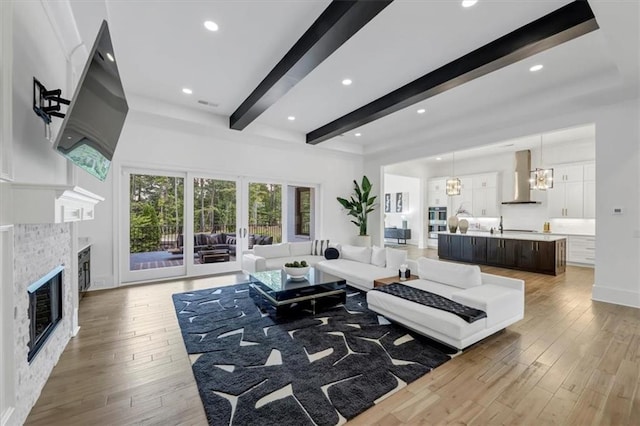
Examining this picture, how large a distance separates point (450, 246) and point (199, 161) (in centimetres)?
705

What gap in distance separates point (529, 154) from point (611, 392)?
25.5 feet

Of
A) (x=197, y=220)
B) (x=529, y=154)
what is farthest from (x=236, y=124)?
(x=529, y=154)

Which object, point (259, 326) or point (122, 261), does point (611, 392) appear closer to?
point (259, 326)

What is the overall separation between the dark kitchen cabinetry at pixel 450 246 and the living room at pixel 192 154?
6.32 feet

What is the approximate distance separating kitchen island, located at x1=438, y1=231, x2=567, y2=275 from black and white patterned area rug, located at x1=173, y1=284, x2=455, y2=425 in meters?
4.98

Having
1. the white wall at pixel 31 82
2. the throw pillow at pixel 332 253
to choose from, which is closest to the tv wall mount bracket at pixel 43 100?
the white wall at pixel 31 82

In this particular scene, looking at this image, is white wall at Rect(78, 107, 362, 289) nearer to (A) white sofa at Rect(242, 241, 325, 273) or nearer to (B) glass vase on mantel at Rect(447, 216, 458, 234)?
(A) white sofa at Rect(242, 241, 325, 273)

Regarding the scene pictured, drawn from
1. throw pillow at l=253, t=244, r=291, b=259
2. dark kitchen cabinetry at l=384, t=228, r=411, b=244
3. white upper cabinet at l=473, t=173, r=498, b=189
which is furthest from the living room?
white upper cabinet at l=473, t=173, r=498, b=189

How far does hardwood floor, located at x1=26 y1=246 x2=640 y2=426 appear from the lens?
1858 mm

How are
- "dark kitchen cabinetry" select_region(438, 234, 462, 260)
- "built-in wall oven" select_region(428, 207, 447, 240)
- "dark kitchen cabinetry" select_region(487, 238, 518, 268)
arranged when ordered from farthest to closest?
"built-in wall oven" select_region(428, 207, 447, 240) < "dark kitchen cabinetry" select_region(438, 234, 462, 260) < "dark kitchen cabinetry" select_region(487, 238, 518, 268)

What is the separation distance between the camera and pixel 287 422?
5.84 ft

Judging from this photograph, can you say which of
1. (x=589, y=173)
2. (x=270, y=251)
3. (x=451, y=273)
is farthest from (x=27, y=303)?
(x=589, y=173)

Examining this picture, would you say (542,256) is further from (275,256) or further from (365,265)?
(275,256)

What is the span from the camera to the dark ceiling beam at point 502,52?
8.47ft
